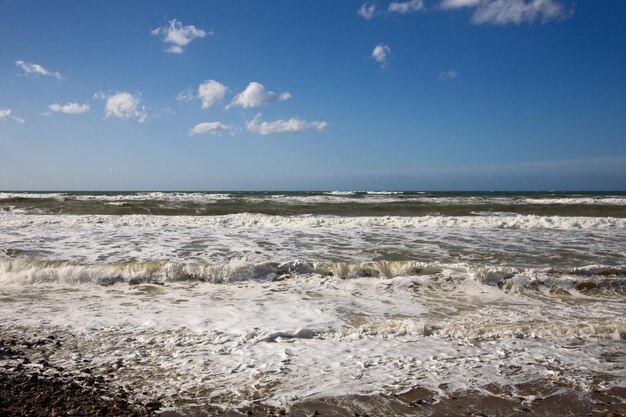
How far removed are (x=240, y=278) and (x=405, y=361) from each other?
190 inches

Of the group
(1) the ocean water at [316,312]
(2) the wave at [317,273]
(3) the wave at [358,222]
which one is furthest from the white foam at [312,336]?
(3) the wave at [358,222]

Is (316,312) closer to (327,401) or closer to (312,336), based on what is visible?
(312,336)

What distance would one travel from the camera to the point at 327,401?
3.45 m

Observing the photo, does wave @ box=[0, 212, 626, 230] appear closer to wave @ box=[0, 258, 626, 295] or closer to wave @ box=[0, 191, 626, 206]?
wave @ box=[0, 258, 626, 295]

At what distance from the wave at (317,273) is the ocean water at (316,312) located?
0.03 metres

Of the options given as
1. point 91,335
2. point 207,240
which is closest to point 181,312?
point 91,335

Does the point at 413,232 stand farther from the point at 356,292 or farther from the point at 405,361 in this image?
the point at 405,361

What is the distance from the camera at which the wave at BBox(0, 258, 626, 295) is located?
25.9 ft

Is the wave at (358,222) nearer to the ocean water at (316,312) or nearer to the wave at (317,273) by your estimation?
the ocean water at (316,312)

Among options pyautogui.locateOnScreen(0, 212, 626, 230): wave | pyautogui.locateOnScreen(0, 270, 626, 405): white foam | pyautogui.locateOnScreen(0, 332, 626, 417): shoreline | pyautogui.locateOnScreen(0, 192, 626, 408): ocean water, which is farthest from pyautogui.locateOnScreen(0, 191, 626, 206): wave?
pyautogui.locateOnScreen(0, 332, 626, 417): shoreline

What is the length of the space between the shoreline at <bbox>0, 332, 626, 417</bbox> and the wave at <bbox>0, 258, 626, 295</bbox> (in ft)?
13.8

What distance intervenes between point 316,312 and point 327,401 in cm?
268

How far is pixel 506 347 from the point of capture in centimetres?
475

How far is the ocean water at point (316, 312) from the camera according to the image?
396 centimetres
